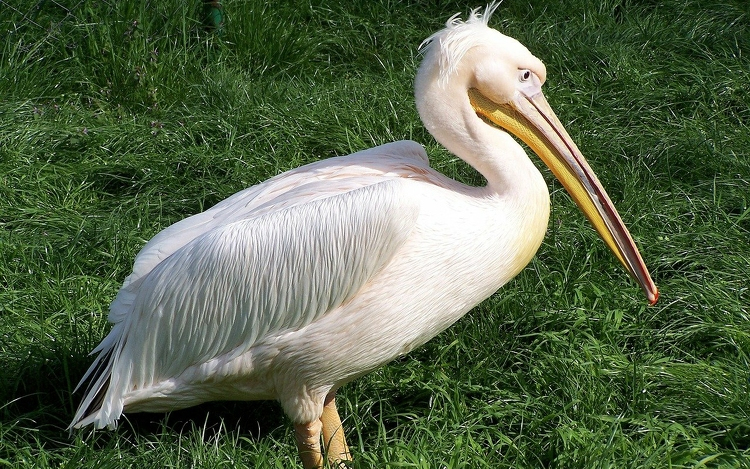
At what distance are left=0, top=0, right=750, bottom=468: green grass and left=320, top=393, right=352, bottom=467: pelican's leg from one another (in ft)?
0.21

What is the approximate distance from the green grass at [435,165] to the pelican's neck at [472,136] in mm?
673

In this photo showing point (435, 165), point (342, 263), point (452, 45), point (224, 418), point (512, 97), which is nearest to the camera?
point (342, 263)

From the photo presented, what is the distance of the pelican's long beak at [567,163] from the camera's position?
10.1 feet

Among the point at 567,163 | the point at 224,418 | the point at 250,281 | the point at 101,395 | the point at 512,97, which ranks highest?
the point at 512,97

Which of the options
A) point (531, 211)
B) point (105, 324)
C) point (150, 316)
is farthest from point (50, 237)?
point (531, 211)

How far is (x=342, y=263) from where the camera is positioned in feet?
9.11

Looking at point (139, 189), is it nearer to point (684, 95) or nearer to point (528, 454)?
point (528, 454)

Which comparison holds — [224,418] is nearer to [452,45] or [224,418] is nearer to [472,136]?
[472,136]

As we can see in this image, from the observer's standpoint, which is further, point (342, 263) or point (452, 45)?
point (452, 45)

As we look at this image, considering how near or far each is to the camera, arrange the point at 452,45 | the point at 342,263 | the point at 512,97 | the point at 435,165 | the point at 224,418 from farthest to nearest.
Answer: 1. the point at 435,165
2. the point at 224,418
3. the point at 512,97
4. the point at 452,45
5. the point at 342,263

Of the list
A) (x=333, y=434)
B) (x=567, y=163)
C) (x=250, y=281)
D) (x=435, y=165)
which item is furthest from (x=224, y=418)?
(x=435, y=165)

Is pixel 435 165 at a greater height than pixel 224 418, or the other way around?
pixel 435 165

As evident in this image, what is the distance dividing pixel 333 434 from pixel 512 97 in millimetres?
1228

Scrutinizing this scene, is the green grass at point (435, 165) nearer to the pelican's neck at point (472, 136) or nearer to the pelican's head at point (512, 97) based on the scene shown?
the pelican's head at point (512, 97)
